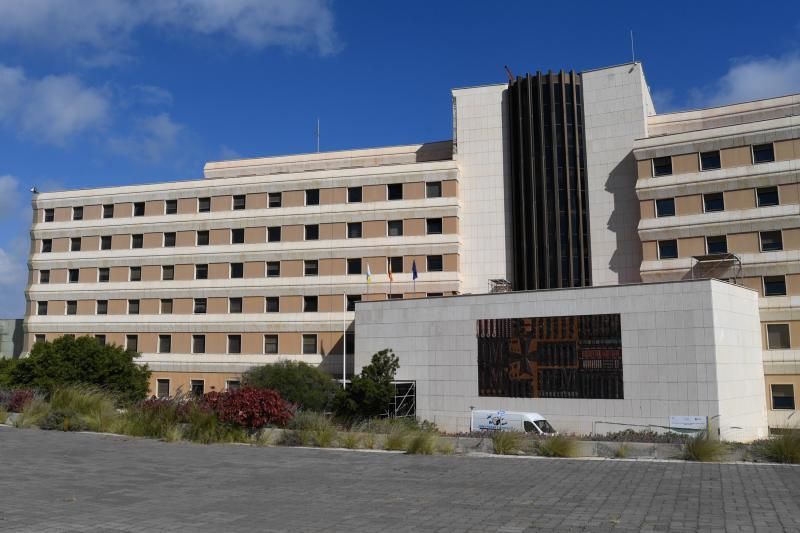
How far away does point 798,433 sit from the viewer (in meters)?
16.1

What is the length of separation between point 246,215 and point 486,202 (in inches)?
696

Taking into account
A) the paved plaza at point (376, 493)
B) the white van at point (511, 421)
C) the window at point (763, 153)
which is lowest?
the white van at point (511, 421)

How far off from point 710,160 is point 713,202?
2.51 metres

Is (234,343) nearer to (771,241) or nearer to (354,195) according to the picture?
(354,195)

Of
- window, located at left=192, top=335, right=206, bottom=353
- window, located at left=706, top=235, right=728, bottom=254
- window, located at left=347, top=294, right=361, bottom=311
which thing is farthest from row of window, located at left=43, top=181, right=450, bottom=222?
window, located at left=706, top=235, right=728, bottom=254

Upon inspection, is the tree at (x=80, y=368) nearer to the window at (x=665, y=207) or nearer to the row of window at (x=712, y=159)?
the window at (x=665, y=207)

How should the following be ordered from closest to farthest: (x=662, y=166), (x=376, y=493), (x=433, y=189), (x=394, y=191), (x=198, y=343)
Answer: (x=376, y=493)
(x=662, y=166)
(x=433, y=189)
(x=394, y=191)
(x=198, y=343)

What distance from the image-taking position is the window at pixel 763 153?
38.2 m

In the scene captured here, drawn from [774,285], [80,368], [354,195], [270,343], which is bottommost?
[80,368]

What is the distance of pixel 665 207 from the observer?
4038 cm

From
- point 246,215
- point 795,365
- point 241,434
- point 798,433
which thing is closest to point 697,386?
point 795,365

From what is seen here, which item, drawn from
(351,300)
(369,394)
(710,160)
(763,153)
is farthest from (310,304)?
(763,153)

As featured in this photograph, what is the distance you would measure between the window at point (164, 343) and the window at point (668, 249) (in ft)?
114

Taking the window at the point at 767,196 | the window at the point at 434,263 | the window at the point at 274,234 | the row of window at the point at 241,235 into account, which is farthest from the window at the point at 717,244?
the window at the point at 274,234
